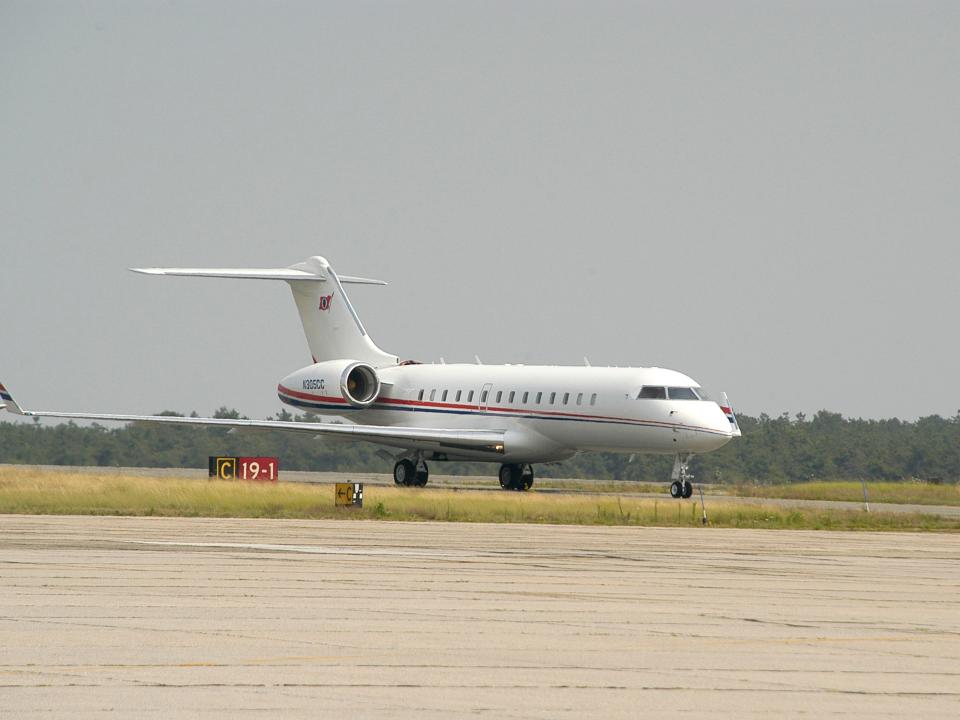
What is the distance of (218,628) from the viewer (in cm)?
1248

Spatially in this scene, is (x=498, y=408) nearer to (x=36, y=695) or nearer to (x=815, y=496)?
(x=815, y=496)

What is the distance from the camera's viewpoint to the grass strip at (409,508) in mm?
30266

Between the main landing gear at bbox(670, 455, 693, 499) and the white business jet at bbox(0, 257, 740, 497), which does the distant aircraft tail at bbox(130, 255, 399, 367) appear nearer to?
the white business jet at bbox(0, 257, 740, 497)

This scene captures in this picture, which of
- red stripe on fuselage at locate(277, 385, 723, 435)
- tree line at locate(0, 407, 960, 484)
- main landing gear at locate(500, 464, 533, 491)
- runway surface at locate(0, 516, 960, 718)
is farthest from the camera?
tree line at locate(0, 407, 960, 484)

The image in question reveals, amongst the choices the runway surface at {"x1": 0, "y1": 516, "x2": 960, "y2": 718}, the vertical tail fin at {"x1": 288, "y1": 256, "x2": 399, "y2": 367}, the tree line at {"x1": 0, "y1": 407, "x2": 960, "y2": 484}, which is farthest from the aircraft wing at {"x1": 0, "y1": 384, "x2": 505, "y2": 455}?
the tree line at {"x1": 0, "y1": 407, "x2": 960, "y2": 484}

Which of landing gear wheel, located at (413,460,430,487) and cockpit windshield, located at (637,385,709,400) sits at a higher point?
cockpit windshield, located at (637,385,709,400)

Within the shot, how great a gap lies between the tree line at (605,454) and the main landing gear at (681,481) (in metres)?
36.2

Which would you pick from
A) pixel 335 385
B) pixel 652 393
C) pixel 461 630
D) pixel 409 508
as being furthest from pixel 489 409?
pixel 461 630

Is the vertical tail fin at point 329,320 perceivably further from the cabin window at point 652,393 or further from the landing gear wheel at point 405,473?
the cabin window at point 652,393

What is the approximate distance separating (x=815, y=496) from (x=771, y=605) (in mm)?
32949

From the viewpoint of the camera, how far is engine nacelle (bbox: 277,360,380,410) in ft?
161

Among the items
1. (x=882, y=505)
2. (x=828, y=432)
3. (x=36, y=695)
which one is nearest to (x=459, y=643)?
(x=36, y=695)

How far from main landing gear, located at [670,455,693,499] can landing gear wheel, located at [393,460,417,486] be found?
8915mm

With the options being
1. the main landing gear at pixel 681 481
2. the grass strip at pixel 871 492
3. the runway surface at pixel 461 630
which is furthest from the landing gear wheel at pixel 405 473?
the runway surface at pixel 461 630
